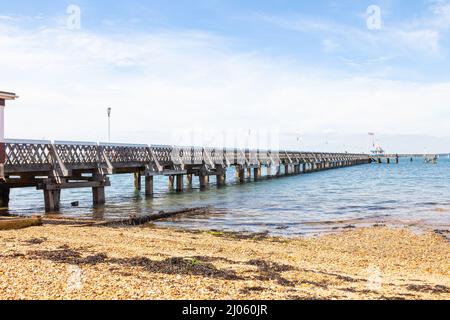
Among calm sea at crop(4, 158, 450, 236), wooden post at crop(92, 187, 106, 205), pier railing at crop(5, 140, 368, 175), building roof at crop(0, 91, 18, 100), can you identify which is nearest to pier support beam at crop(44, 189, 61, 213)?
calm sea at crop(4, 158, 450, 236)

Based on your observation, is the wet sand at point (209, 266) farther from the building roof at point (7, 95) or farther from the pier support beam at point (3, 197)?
the pier support beam at point (3, 197)

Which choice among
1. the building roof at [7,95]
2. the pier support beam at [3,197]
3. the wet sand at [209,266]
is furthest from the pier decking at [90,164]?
the wet sand at [209,266]

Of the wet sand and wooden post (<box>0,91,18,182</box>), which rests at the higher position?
wooden post (<box>0,91,18,182</box>)

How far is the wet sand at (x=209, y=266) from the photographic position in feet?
26.1

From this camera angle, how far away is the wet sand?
26.1 feet

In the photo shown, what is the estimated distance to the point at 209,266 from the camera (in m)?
10.5

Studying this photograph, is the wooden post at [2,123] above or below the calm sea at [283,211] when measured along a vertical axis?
above

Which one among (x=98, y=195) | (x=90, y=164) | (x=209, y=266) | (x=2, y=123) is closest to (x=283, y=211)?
(x=98, y=195)

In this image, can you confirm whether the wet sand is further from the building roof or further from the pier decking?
the pier decking

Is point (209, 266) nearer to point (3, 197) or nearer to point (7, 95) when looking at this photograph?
point (7, 95)

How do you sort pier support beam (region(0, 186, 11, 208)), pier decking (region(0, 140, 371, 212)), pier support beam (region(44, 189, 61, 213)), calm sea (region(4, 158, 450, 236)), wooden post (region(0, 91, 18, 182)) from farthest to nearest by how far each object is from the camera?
pier support beam (region(0, 186, 11, 208)) < pier support beam (region(44, 189, 61, 213)) < pier decking (region(0, 140, 371, 212)) < calm sea (region(4, 158, 450, 236)) < wooden post (region(0, 91, 18, 182))

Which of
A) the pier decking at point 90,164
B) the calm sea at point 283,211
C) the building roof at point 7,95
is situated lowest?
the calm sea at point 283,211
